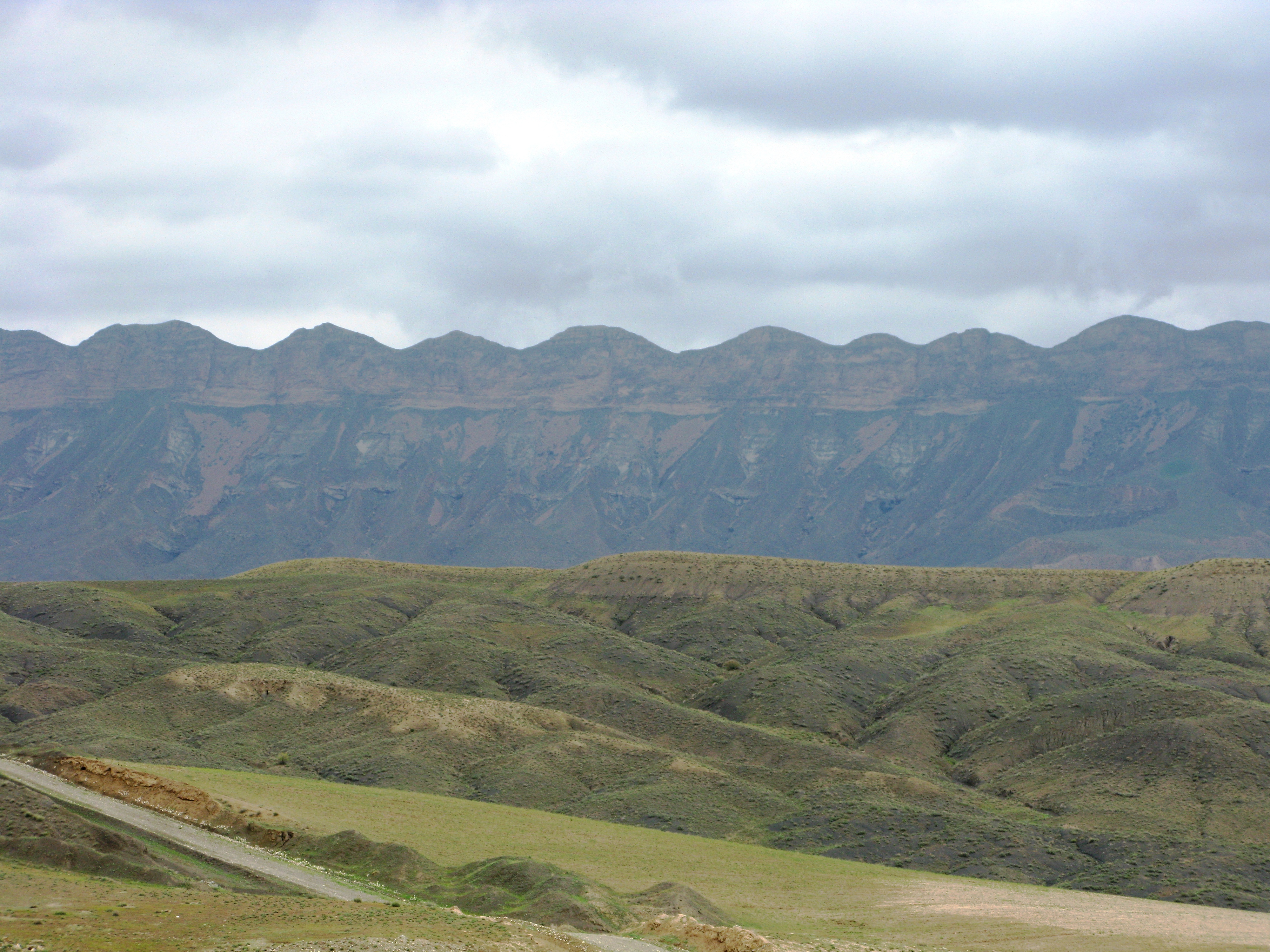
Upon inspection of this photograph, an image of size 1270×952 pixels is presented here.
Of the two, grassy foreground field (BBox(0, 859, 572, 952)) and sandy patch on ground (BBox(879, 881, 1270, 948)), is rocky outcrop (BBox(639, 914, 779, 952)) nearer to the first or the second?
grassy foreground field (BBox(0, 859, 572, 952))

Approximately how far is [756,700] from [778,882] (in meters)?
55.6

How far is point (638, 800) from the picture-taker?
92188 millimetres

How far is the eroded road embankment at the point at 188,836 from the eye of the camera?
59188 mm

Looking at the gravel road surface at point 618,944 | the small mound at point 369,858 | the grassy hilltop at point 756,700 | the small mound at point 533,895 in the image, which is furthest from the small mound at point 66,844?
the grassy hilltop at point 756,700

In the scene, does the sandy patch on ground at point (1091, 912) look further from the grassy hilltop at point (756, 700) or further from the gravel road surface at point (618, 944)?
the gravel road surface at point (618, 944)

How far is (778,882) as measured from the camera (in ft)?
245

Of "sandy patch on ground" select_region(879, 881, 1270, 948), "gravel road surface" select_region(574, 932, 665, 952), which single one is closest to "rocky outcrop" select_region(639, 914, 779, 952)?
"gravel road surface" select_region(574, 932, 665, 952)

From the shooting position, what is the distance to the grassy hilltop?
91500mm

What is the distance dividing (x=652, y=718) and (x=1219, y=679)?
53.5 meters

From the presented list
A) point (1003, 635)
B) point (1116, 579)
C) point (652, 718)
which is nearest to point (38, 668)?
point (652, 718)

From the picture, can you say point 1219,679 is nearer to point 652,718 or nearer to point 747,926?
point 652,718

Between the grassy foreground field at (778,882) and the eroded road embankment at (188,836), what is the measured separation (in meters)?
6.14

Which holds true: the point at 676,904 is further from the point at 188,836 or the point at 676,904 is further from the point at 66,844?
the point at 66,844

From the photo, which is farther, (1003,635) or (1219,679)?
(1003,635)
